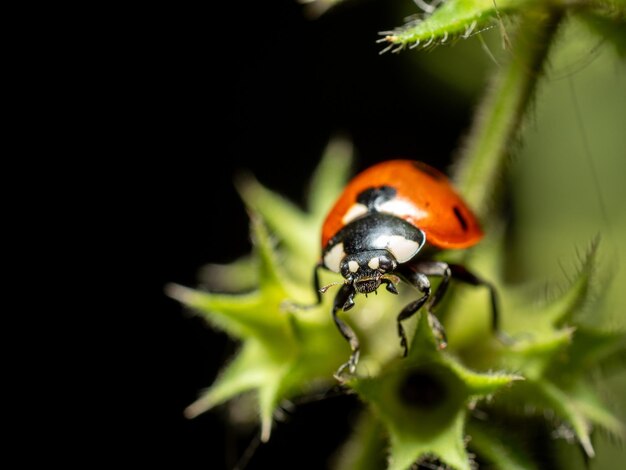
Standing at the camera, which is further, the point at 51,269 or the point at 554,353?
the point at 51,269

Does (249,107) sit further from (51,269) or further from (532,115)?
(532,115)

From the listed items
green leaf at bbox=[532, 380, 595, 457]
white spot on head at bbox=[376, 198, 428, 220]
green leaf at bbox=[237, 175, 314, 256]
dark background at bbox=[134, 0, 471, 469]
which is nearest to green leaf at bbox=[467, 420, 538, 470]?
green leaf at bbox=[532, 380, 595, 457]

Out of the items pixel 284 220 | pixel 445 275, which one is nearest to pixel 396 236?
pixel 445 275

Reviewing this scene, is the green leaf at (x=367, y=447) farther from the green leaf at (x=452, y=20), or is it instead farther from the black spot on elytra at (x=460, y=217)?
the green leaf at (x=452, y=20)

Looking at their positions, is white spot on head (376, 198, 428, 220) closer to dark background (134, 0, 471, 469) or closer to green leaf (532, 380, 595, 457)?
green leaf (532, 380, 595, 457)

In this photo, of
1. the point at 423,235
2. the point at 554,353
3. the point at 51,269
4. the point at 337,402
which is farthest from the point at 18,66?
the point at 554,353

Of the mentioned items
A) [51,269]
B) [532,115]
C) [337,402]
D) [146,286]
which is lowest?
[337,402]

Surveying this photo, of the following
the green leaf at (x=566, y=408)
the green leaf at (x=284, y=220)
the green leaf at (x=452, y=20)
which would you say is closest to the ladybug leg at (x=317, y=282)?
the green leaf at (x=284, y=220)
